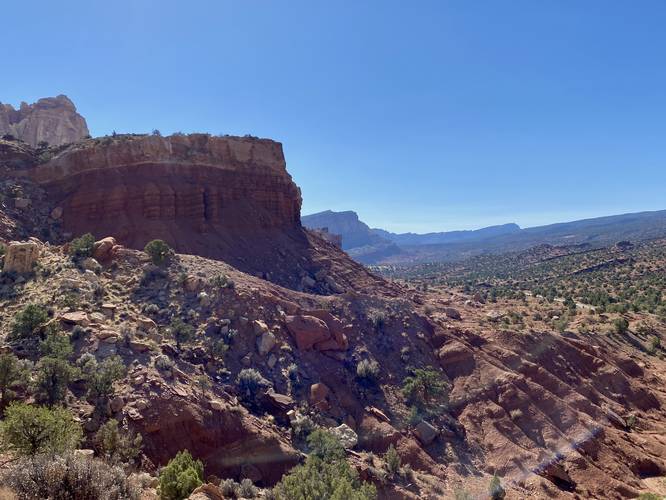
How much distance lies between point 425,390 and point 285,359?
864 cm

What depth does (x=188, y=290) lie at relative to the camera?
83.9ft

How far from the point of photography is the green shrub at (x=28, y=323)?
18016 millimetres

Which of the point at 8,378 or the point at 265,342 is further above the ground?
the point at 8,378

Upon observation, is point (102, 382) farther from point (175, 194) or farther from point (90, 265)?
point (175, 194)

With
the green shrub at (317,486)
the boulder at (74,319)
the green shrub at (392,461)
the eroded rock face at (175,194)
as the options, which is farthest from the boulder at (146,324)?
the eroded rock face at (175,194)

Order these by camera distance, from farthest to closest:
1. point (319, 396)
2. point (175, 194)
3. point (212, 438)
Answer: point (175, 194), point (319, 396), point (212, 438)

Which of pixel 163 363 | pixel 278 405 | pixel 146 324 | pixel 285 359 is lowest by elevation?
pixel 278 405

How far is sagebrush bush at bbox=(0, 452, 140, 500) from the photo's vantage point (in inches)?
326

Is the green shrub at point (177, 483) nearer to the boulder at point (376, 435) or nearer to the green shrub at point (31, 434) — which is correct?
the green shrub at point (31, 434)

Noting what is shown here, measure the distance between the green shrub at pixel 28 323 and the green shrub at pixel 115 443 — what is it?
7.06 metres

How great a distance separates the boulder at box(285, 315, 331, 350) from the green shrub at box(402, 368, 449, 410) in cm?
572

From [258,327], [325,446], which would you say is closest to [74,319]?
[258,327]

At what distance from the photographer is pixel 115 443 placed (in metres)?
13.5

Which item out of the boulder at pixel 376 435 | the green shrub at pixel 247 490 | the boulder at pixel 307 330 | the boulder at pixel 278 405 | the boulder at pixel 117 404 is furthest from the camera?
the boulder at pixel 307 330
